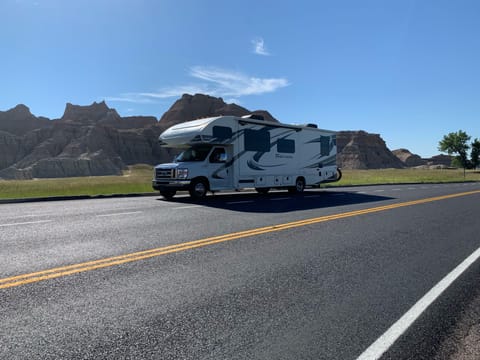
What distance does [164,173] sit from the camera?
14586 millimetres

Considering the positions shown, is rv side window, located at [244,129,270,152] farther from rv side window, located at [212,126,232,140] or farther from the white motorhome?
rv side window, located at [212,126,232,140]

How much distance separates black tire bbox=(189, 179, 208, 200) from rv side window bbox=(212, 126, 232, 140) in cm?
206

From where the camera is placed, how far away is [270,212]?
35.0 feet

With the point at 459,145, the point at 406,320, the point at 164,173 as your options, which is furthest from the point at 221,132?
the point at 459,145

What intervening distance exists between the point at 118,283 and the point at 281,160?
46.9ft

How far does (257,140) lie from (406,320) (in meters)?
13.7

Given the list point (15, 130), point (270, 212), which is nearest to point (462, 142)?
point (270, 212)

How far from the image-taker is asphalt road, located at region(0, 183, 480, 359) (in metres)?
2.87

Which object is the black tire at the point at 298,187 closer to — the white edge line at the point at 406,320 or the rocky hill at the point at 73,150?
the white edge line at the point at 406,320

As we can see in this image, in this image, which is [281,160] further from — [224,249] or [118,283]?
[118,283]

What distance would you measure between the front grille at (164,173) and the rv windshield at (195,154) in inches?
34.2

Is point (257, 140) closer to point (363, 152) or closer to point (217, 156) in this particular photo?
point (217, 156)

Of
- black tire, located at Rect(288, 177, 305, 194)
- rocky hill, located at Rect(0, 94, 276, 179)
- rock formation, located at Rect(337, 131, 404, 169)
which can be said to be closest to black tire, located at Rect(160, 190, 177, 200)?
black tire, located at Rect(288, 177, 305, 194)

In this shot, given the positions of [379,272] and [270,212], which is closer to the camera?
[379,272]
